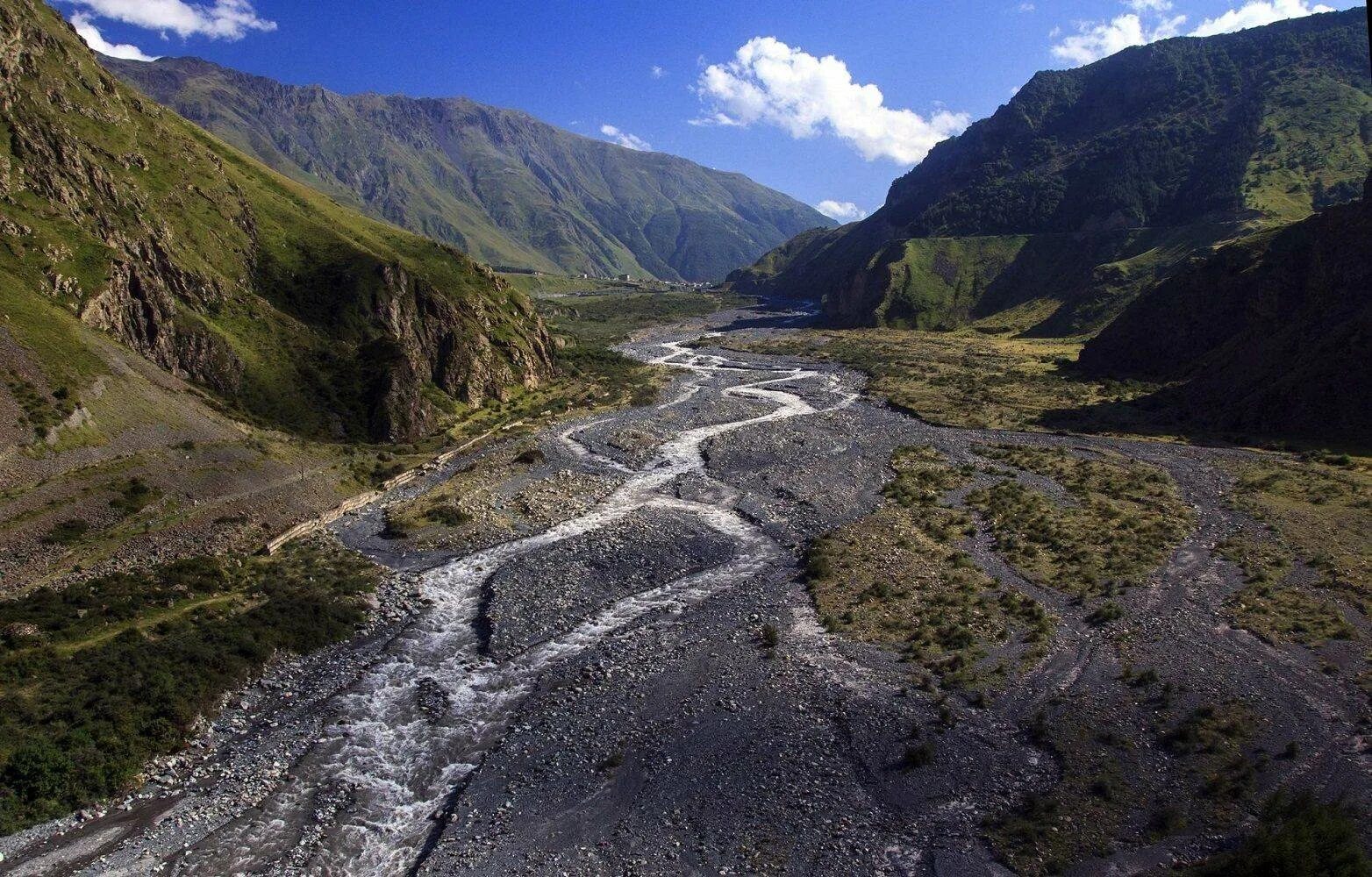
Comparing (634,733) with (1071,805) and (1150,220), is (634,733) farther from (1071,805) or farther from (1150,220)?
(1150,220)

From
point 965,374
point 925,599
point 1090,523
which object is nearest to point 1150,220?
point 965,374

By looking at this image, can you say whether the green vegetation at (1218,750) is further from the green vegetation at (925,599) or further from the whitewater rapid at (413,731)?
the whitewater rapid at (413,731)

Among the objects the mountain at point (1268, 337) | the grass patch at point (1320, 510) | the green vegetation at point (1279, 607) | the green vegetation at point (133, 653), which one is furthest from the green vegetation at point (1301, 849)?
the mountain at point (1268, 337)

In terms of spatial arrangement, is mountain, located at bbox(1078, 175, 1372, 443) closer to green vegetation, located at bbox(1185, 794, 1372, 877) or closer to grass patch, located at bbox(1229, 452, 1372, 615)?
grass patch, located at bbox(1229, 452, 1372, 615)

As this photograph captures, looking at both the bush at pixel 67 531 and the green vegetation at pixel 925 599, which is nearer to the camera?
the green vegetation at pixel 925 599

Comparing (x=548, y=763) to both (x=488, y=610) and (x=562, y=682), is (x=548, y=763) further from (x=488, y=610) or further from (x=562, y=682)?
(x=488, y=610)

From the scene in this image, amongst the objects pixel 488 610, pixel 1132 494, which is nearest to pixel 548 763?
pixel 488 610

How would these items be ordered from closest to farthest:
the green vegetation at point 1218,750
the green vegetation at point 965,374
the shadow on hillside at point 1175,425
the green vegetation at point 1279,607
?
1. the green vegetation at point 1218,750
2. the green vegetation at point 1279,607
3. the shadow on hillside at point 1175,425
4. the green vegetation at point 965,374
